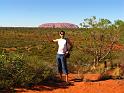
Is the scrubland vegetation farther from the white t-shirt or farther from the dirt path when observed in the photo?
the white t-shirt

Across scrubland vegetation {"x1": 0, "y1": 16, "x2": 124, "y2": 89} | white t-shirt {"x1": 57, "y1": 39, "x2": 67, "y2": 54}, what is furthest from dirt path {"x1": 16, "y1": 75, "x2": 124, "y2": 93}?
white t-shirt {"x1": 57, "y1": 39, "x2": 67, "y2": 54}

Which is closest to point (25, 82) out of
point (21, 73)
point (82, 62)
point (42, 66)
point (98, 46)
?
point (21, 73)

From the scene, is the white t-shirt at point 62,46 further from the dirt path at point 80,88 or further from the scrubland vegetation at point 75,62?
the dirt path at point 80,88

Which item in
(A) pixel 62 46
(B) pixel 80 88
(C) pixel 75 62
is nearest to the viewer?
(B) pixel 80 88

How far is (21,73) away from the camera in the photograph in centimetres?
1032

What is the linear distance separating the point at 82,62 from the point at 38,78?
7.80 meters

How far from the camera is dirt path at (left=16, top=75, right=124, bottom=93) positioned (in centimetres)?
1017

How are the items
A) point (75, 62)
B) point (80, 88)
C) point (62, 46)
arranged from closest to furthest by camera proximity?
point (80, 88) → point (62, 46) → point (75, 62)

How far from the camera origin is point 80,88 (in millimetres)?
10438

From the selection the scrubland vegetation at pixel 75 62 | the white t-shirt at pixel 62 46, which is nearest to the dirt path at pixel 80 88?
the scrubland vegetation at pixel 75 62

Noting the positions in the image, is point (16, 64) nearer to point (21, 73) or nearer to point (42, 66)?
point (21, 73)

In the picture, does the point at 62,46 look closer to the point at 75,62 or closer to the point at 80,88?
the point at 80,88

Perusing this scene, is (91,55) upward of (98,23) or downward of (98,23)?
downward

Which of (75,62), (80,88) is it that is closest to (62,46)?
(80,88)
